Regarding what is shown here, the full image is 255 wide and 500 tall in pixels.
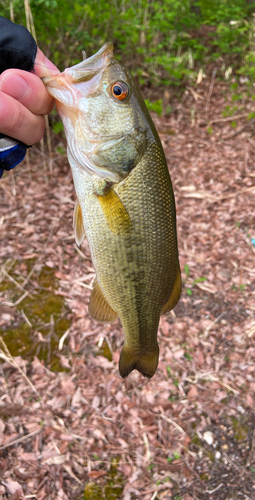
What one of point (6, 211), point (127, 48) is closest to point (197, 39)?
point (127, 48)

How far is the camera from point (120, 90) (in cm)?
147

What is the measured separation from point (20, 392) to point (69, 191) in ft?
8.90

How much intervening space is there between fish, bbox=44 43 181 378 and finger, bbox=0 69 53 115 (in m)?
0.05

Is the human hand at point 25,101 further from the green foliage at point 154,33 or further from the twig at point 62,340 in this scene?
the green foliage at point 154,33

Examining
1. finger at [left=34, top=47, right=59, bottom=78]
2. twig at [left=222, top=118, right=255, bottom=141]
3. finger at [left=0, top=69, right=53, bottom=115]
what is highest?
finger at [left=34, top=47, right=59, bottom=78]

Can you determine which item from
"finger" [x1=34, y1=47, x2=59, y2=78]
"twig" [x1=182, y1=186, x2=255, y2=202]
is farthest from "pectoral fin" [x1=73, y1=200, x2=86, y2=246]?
"twig" [x1=182, y1=186, x2=255, y2=202]

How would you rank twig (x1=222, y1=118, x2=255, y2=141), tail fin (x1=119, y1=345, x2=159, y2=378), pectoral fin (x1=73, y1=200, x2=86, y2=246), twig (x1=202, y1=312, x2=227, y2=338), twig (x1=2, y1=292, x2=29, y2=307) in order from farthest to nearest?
twig (x1=222, y1=118, x2=255, y2=141) → twig (x1=202, y1=312, x2=227, y2=338) → twig (x1=2, y1=292, x2=29, y2=307) → tail fin (x1=119, y1=345, x2=159, y2=378) → pectoral fin (x1=73, y1=200, x2=86, y2=246)

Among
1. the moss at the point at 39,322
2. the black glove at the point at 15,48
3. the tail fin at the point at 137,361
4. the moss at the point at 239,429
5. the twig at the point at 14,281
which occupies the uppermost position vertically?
the black glove at the point at 15,48

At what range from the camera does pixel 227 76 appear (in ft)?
20.9

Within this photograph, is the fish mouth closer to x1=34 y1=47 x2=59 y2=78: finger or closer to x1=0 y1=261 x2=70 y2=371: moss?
x1=34 y1=47 x2=59 y2=78: finger

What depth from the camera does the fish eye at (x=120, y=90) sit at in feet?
4.79

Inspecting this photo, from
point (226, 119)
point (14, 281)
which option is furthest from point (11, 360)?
point (226, 119)

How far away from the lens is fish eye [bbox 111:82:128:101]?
4.79 feet

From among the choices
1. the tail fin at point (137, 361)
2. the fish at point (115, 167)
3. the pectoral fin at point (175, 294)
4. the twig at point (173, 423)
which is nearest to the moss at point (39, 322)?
the twig at point (173, 423)
